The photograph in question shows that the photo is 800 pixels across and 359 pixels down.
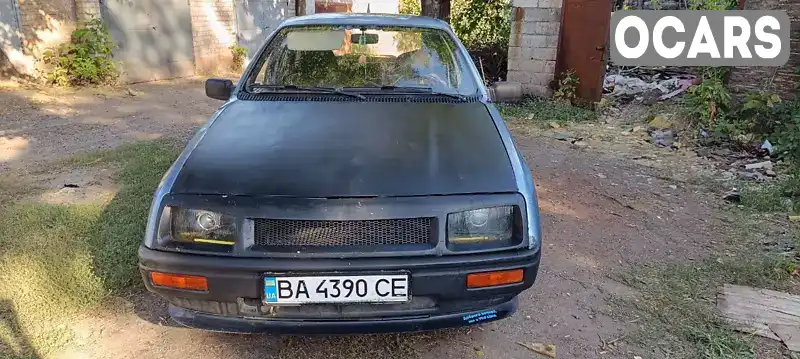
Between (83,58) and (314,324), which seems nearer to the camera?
(314,324)

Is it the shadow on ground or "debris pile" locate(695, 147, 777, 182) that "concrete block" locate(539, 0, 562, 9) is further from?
the shadow on ground

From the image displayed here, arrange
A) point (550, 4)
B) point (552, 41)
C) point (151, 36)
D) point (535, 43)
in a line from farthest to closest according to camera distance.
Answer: point (151, 36), point (535, 43), point (552, 41), point (550, 4)

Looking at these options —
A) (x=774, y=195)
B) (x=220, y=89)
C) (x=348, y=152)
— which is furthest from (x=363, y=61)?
(x=774, y=195)

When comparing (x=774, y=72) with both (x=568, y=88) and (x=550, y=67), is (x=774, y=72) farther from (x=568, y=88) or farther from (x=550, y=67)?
(x=550, y=67)

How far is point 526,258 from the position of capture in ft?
6.97

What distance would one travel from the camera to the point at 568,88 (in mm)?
8148

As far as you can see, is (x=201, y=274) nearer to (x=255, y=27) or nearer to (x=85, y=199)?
(x=85, y=199)

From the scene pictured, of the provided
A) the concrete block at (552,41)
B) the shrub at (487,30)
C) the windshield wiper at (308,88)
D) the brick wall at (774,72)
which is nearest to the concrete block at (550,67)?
the concrete block at (552,41)

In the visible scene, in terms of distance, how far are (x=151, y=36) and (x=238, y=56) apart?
7.00 ft

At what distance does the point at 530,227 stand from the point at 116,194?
342 centimetres

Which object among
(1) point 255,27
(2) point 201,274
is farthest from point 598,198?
(1) point 255,27

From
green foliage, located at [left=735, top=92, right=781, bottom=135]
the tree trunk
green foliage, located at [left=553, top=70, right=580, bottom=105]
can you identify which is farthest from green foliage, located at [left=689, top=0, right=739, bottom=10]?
the tree trunk

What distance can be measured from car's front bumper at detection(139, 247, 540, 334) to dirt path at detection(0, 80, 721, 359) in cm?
44

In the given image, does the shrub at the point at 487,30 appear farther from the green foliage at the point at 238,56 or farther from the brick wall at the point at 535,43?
the green foliage at the point at 238,56
